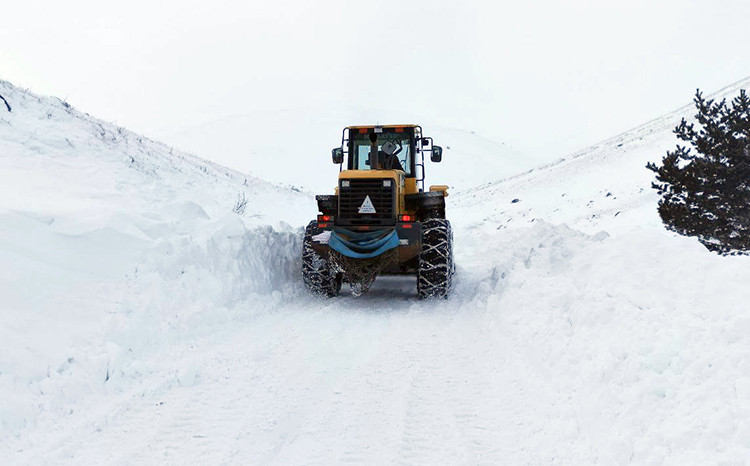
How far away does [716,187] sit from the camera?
11203 mm

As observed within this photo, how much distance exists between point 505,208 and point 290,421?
27554 millimetres

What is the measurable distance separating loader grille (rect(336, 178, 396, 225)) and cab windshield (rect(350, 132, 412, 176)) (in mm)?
957

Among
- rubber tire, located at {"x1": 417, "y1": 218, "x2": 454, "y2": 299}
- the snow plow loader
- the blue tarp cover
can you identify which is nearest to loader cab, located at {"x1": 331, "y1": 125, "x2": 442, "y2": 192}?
the snow plow loader

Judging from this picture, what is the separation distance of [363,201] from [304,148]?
2014 inches

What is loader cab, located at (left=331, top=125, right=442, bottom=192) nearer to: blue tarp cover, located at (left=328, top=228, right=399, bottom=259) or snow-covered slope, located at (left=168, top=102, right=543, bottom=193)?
blue tarp cover, located at (left=328, top=228, right=399, bottom=259)

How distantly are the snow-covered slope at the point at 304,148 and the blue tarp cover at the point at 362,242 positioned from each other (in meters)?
36.9

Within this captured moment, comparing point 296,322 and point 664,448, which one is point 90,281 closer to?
point 296,322

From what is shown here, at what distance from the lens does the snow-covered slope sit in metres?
52.3

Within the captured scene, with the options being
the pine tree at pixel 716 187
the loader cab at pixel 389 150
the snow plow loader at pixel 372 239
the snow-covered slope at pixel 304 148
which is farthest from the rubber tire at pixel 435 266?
the snow-covered slope at pixel 304 148

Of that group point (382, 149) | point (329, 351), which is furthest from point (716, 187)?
point (329, 351)

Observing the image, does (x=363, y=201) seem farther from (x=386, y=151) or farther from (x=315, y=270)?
(x=315, y=270)

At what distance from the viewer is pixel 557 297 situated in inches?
247

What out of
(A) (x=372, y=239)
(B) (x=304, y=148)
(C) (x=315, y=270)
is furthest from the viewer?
(B) (x=304, y=148)

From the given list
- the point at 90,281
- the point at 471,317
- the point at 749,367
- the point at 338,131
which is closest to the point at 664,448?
the point at 749,367
